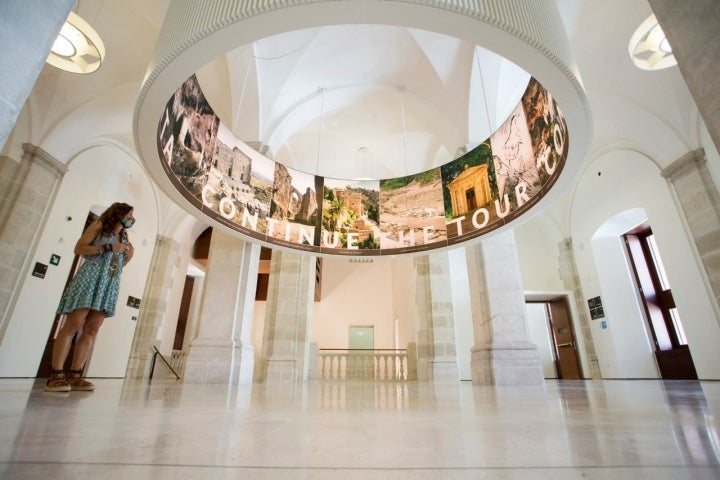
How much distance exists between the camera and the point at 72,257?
7832 millimetres

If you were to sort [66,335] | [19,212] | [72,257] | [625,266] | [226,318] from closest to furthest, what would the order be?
1. [66,335]
2. [226,318]
3. [19,212]
4. [72,257]
5. [625,266]

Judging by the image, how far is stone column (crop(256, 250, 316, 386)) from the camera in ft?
25.9

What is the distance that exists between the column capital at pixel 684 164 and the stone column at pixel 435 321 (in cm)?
486

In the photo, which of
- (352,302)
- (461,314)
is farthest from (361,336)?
(461,314)

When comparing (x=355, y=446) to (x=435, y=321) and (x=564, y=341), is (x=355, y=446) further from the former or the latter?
(x=564, y=341)

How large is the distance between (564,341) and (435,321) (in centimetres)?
572

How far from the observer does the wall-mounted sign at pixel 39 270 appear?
6.90 m

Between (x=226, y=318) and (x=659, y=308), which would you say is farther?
(x=659, y=308)

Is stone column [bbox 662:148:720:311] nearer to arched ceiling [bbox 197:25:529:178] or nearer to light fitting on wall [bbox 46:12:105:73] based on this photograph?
arched ceiling [bbox 197:25:529:178]

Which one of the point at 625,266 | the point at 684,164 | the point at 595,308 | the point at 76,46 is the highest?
the point at 76,46

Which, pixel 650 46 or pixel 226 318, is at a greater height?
pixel 650 46

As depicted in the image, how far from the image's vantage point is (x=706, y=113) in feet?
4.15

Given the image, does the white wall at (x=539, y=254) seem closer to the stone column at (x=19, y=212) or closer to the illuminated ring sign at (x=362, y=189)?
the illuminated ring sign at (x=362, y=189)

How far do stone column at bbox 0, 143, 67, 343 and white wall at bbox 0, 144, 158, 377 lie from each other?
14.1 inches
